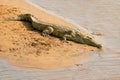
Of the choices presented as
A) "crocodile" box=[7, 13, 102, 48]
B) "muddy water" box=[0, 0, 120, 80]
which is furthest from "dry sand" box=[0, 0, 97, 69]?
"muddy water" box=[0, 0, 120, 80]

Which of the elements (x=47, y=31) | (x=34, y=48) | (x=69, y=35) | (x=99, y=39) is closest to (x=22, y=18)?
(x=47, y=31)

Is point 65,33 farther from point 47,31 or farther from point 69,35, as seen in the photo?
point 47,31

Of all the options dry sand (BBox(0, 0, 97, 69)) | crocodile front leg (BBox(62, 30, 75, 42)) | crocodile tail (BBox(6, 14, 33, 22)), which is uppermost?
crocodile tail (BBox(6, 14, 33, 22))

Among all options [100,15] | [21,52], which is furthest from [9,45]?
[100,15]

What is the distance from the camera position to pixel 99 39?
37.9 ft

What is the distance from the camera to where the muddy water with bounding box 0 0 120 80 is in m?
8.84

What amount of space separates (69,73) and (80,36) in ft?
7.71

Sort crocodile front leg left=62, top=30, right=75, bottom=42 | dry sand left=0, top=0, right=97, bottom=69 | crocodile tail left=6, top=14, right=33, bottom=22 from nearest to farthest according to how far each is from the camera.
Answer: dry sand left=0, top=0, right=97, bottom=69
crocodile front leg left=62, top=30, right=75, bottom=42
crocodile tail left=6, top=14, right=33, bottom=22

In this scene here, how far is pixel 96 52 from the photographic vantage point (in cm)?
1052

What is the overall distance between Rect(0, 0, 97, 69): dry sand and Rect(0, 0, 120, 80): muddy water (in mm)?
303

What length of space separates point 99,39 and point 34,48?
2.24 meters

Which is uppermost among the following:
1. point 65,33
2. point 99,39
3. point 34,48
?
point 65,33

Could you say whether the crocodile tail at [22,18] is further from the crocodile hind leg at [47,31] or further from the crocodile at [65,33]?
the crocodile hind leg at [47,31]

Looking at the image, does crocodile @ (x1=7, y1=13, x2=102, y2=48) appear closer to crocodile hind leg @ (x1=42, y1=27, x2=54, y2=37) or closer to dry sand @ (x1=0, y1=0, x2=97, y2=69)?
crocodile hind leg @ (x1=42, y1=27, x2=54, y2=37)
